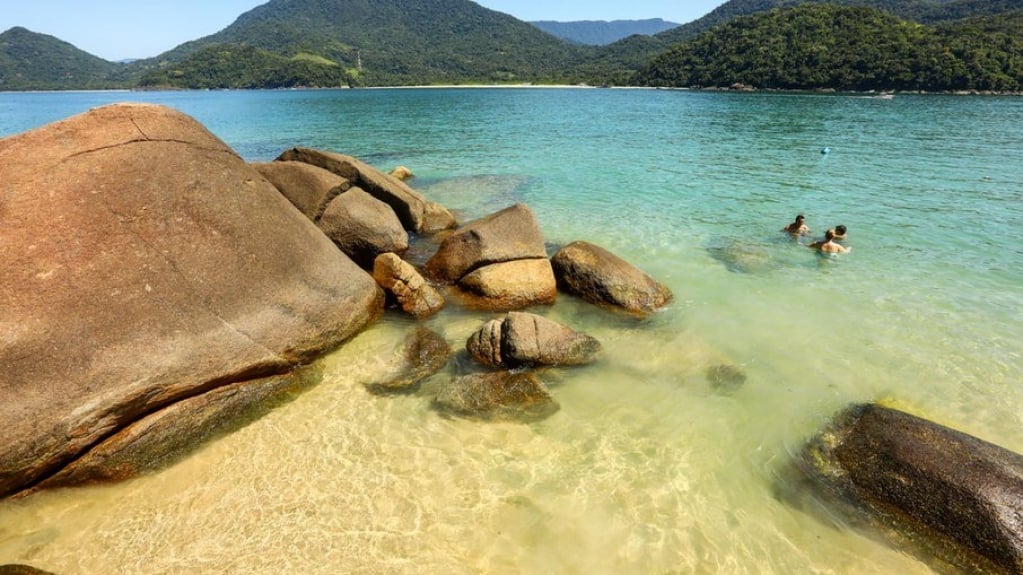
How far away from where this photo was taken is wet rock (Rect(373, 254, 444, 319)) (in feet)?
31.0

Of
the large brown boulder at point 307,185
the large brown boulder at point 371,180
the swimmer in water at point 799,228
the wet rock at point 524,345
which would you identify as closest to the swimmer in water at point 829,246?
the swimmer in water at point 799,228

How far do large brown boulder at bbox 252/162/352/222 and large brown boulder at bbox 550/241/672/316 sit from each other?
18.0ft

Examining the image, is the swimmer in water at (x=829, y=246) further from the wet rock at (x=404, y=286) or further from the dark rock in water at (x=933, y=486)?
the wet rock at (x=404, y=286)

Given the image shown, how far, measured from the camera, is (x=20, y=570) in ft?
14.7

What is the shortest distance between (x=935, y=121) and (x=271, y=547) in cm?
5932

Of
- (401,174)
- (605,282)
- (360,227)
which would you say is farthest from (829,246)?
(401,174)

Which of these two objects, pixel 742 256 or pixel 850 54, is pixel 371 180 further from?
pixel 850 54

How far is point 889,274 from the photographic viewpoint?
11672mm

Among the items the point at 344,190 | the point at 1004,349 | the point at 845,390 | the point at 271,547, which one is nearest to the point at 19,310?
the point at 271,547

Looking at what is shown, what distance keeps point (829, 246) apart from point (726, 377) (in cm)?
763

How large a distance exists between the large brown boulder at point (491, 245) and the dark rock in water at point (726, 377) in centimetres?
420

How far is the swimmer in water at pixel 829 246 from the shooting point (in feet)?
42.1

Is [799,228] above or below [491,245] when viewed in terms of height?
below

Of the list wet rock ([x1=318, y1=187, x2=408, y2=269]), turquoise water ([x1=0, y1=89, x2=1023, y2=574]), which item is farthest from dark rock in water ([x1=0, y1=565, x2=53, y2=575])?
wet rock ([x1=318, y1=187, x2=408, y2=269])
